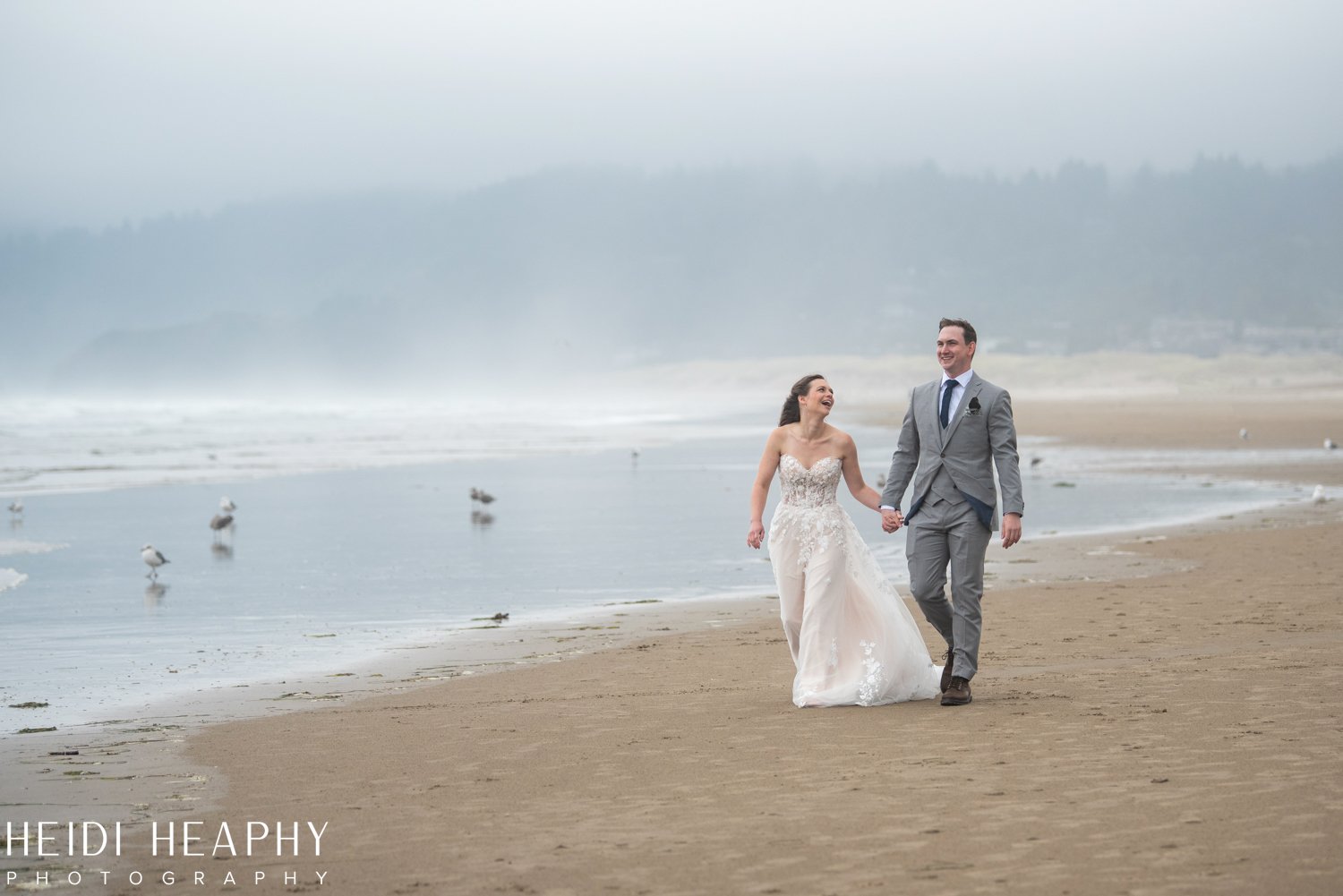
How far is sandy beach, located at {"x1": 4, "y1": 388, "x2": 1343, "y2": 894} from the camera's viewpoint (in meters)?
5.11

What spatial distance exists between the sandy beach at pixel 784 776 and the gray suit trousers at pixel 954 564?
0.40m

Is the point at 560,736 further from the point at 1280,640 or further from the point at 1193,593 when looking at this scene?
the point at 1193,593

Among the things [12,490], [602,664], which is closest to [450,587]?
[602,664]

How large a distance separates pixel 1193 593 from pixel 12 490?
25.5 metres

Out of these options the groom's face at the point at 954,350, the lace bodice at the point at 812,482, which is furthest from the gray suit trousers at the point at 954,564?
the groom's face at the point at 954,350

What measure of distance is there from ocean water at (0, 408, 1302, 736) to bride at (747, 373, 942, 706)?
12.5 feet

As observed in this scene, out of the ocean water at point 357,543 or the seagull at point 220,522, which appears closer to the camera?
the ocean water at point 357,543

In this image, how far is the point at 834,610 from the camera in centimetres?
831

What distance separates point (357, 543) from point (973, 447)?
12130 mm

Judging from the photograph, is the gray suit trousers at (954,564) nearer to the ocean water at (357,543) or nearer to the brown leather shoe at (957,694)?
the brown leather shoe at (957,694)

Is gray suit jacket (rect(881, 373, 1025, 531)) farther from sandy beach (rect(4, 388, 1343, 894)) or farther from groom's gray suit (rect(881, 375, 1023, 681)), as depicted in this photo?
sandy beach (rect(4, 388, 1343, 894))

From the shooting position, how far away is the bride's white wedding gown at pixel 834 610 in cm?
814

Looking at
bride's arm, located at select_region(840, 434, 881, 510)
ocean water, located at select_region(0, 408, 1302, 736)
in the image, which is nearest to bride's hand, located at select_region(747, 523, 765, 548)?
bride's arm, located at select_region(840, 434, 881, 510)

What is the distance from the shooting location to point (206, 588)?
1464 cm
